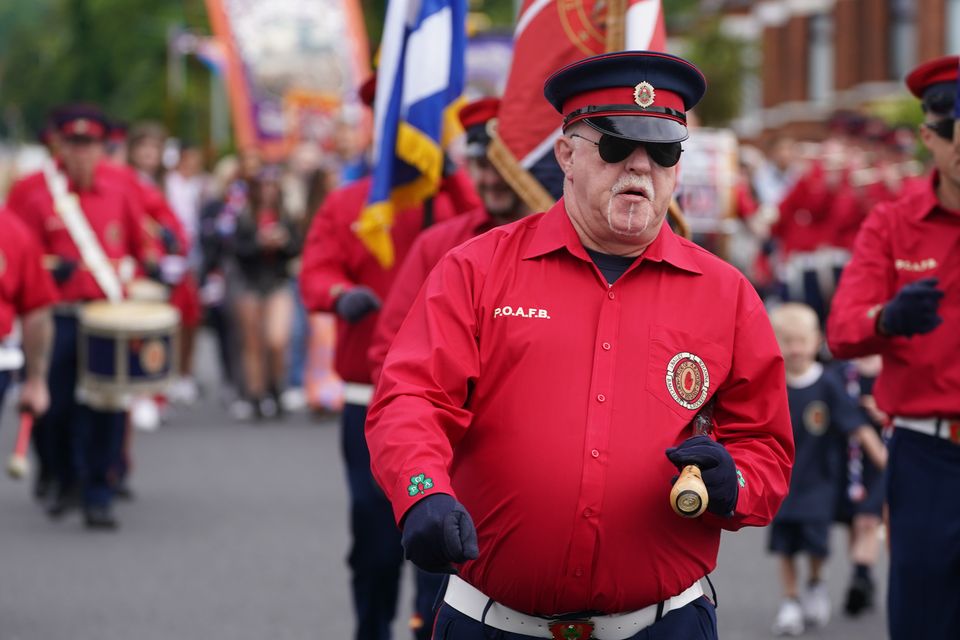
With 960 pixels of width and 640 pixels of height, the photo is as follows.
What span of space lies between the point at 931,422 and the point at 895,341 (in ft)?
0.92

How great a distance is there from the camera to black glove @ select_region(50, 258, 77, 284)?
37.7 ft

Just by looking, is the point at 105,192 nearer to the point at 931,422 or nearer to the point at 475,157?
the point at 475,157

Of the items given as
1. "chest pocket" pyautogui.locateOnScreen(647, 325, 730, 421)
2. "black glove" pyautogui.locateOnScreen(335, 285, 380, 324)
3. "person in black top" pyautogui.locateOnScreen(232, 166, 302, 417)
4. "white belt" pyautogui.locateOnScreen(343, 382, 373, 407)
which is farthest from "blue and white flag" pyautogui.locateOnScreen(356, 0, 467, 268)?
"person in black top" pyautogui.locateOnScreen(232, 166, 302, 417)

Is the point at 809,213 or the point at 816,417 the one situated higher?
the point at 809,213

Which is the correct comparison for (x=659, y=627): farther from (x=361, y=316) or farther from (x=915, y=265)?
(x=361, y=316)

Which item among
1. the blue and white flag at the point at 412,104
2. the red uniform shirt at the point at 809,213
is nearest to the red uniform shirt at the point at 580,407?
the blue and white flag at the point at 412,104

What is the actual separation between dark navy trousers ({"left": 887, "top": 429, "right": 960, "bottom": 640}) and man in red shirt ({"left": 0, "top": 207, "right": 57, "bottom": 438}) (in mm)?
4102

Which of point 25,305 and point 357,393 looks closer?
point 357,393

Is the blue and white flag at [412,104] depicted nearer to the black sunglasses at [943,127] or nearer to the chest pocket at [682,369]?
the black sunglasses at [943,127]

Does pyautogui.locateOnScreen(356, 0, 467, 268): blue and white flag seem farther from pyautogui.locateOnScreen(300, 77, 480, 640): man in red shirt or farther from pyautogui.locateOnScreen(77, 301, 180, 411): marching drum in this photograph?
pyautogui.locateOnScreen(77, 301, 180, 411): marching drum

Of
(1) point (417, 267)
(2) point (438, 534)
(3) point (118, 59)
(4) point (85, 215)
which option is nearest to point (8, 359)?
(1) point (417, 267)

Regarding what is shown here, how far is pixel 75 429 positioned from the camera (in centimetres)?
1170

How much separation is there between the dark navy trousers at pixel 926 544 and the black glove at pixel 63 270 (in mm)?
6665

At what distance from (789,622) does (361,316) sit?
2706mm
